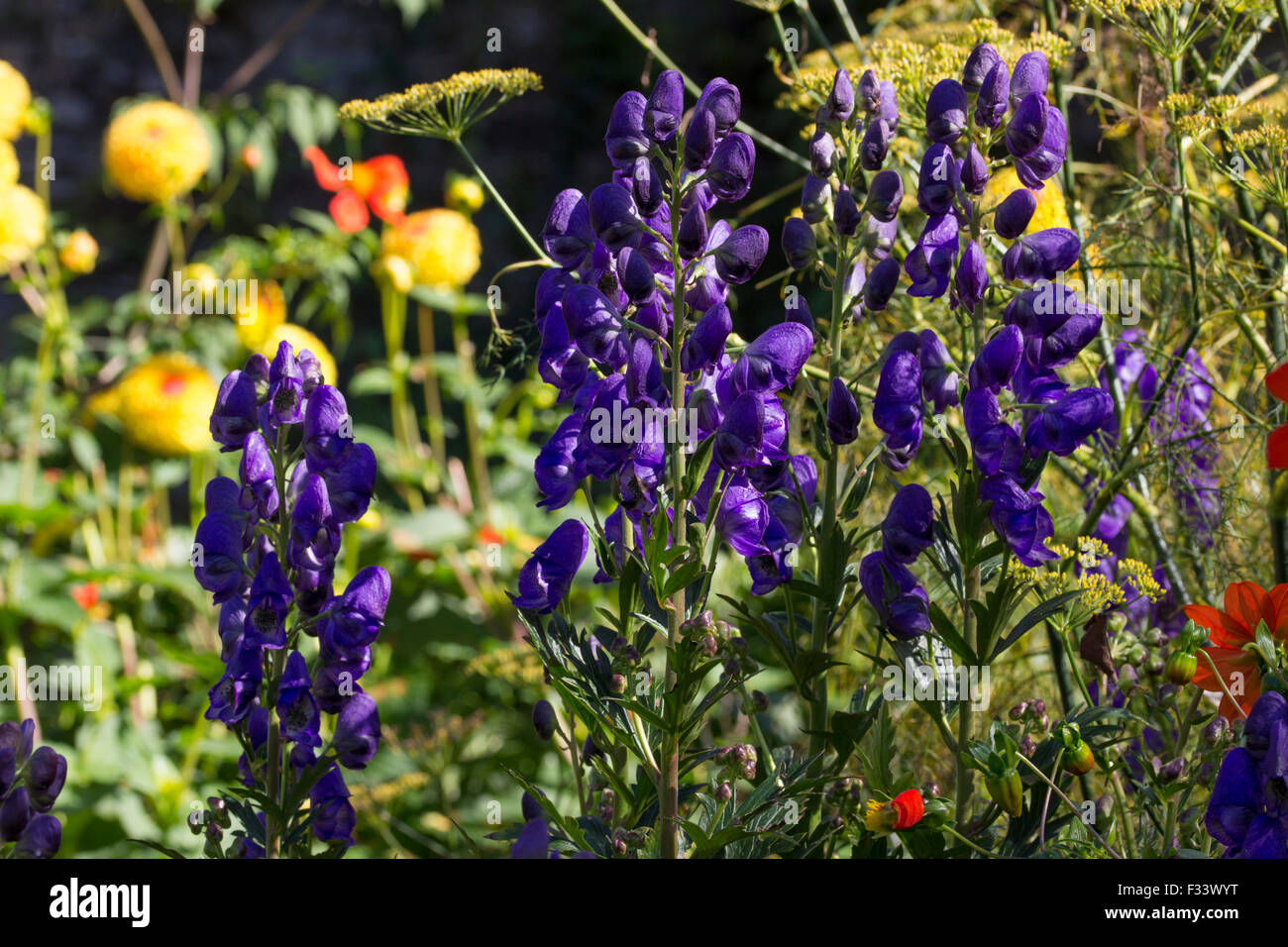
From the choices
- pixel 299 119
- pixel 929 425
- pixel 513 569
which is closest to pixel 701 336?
pixel 929 425

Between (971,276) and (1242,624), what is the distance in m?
0.28

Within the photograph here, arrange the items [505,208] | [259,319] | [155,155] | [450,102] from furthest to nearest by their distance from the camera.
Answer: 1. [155,155]
2. [259,319]
3. [450,102]
4. [505,208]

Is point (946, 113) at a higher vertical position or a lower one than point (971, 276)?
higher

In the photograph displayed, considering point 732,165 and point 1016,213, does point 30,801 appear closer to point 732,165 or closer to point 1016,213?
point 732,165

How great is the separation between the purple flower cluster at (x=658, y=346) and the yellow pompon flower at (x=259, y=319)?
1233 mm

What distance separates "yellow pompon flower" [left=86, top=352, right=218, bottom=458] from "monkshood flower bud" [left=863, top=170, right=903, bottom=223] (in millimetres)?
1458

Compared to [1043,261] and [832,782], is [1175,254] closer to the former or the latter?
[1043,261]

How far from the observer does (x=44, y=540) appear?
2.35 m

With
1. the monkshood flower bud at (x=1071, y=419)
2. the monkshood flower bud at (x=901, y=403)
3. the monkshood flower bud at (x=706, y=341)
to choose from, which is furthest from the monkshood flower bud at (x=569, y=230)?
the monkshood flower bud at (x=1071, y=419)

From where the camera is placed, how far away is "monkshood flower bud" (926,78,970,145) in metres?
0.77

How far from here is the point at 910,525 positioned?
76 cm

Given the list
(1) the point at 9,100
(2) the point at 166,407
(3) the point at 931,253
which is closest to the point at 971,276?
(3) the point at 931,253

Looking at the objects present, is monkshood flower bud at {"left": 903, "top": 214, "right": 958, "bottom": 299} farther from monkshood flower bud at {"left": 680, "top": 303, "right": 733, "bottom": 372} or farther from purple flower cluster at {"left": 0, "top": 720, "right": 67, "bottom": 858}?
purple flower cluster at {"left": 0, "top": 720, "right": 67, "bottom": 858}

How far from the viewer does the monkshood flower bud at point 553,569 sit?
79cm
